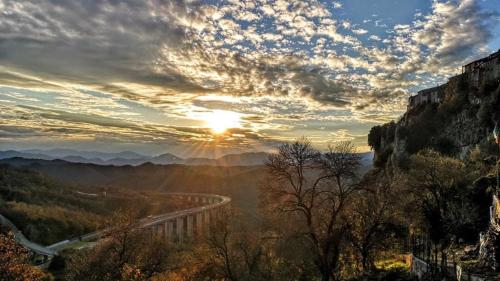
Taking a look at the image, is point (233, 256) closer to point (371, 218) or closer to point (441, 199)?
point (371, 218)

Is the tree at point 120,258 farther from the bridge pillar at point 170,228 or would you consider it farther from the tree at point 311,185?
the bridge pillar at point 170,228

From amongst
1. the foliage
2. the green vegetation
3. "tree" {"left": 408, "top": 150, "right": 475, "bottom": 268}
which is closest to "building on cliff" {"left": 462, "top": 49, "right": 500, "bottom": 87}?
"tree" {"left": 408, "top": 150, "right": 475, "bottom": 268}

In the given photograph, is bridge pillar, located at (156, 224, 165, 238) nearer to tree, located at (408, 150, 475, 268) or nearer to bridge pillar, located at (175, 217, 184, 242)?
bridge pillar, located at (175, 217, 184, 242)

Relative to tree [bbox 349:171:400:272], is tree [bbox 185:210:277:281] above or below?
below

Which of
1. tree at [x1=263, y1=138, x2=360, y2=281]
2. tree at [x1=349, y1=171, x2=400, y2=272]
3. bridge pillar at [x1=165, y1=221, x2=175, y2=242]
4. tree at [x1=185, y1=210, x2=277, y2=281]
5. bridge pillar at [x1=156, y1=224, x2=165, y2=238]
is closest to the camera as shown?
tree at [x1=263, y1=138, x2=360, y2=281]

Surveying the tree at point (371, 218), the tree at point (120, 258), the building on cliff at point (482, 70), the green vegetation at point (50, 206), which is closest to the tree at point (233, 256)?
the tree at point (120, 258)

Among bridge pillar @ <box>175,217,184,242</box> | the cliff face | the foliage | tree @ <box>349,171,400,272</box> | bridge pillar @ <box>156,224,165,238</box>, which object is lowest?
bridge pillar @ <box>175,217,184,242</box>

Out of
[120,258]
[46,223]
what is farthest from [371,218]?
[46,223]

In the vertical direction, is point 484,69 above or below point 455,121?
above

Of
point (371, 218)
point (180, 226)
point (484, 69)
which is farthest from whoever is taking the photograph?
point (180, 226)

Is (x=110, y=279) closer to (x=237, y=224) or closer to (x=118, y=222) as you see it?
(x=118, y=222)

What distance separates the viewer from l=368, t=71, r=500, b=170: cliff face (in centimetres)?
5281

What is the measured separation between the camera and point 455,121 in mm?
62188

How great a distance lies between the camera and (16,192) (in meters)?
136
